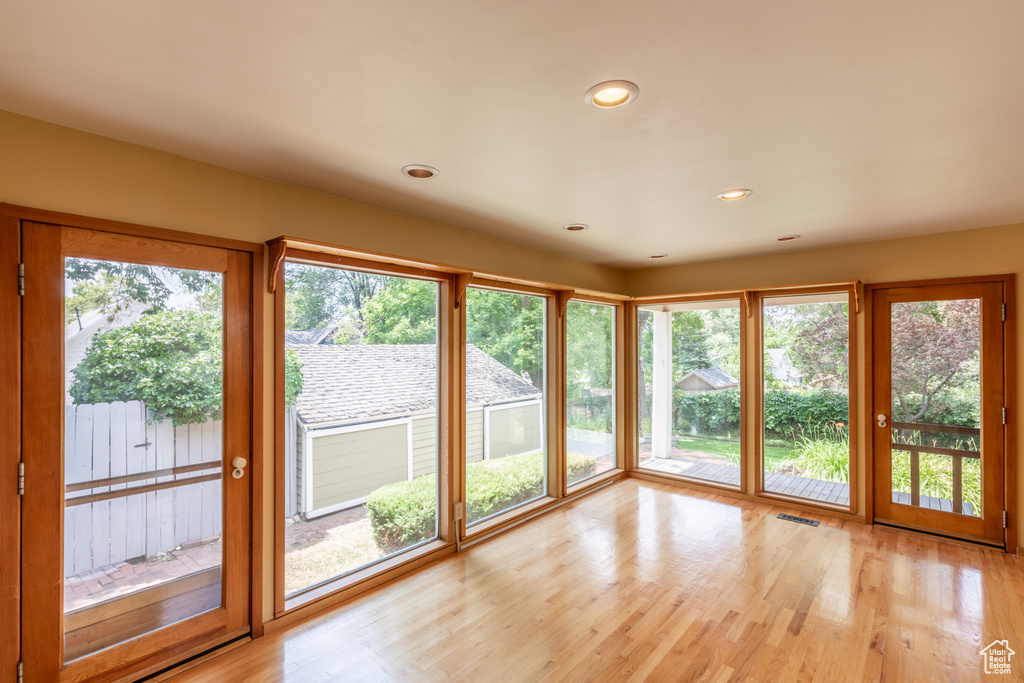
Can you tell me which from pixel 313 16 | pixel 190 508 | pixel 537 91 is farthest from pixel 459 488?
pixel 313 16

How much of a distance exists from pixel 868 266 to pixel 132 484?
5.53m

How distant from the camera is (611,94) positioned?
68.6 inches

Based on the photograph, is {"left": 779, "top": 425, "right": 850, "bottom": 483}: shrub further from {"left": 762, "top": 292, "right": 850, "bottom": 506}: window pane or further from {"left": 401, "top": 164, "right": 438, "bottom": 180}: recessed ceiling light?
{"left": 401, "top": 164, "right": 438, "bottom": 180}: recessed ceiling light

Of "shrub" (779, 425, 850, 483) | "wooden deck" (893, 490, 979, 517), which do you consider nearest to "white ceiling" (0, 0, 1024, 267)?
"shrub" (779, 425, 850, 483)

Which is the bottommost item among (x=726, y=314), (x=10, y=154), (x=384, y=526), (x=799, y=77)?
(x=384, y=526)

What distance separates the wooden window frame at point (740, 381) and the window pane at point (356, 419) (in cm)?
295

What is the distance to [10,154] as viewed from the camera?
6.19 feet

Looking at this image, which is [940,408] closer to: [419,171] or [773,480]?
[773,480]

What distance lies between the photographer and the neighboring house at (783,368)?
4672 millimetres

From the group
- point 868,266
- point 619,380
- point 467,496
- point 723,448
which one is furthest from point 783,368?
point 467,496

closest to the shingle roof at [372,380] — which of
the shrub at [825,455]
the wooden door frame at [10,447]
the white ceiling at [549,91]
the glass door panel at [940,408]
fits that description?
the white ceiling at [549,91]

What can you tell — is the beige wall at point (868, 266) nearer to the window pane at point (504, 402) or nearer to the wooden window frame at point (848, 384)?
the wooden window frame at point (848, 384)

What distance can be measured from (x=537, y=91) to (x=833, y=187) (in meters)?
2.05

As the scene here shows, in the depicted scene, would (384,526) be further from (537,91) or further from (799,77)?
(799,77)
